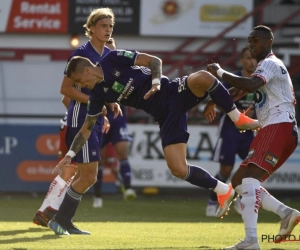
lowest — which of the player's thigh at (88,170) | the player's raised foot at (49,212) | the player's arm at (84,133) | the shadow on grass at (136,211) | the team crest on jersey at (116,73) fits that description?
the shadow on grass at (136,211)

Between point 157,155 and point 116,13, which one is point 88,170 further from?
point 116,13

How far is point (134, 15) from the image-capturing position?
21.2m

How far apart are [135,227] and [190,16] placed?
10115mm

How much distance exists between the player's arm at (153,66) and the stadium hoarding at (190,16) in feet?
37.5

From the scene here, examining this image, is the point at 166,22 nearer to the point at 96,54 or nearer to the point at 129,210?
the point at 129,210

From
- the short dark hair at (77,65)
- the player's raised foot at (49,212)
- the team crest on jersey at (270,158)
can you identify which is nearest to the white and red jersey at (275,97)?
the team crest on jersey at (270,158)

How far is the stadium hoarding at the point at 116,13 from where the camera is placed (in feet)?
68.5

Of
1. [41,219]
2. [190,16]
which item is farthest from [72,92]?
[190,16]

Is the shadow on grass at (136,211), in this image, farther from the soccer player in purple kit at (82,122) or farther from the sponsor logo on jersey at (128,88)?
the sponsor logo on jersey at (128,88)

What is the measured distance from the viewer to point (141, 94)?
9.91 metres

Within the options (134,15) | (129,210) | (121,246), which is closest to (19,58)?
(134,15)

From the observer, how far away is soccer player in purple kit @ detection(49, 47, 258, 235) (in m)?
9.73

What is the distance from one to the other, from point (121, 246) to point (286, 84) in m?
2.22

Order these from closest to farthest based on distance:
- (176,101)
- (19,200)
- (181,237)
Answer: (176,101), (181,237), (19,200)
